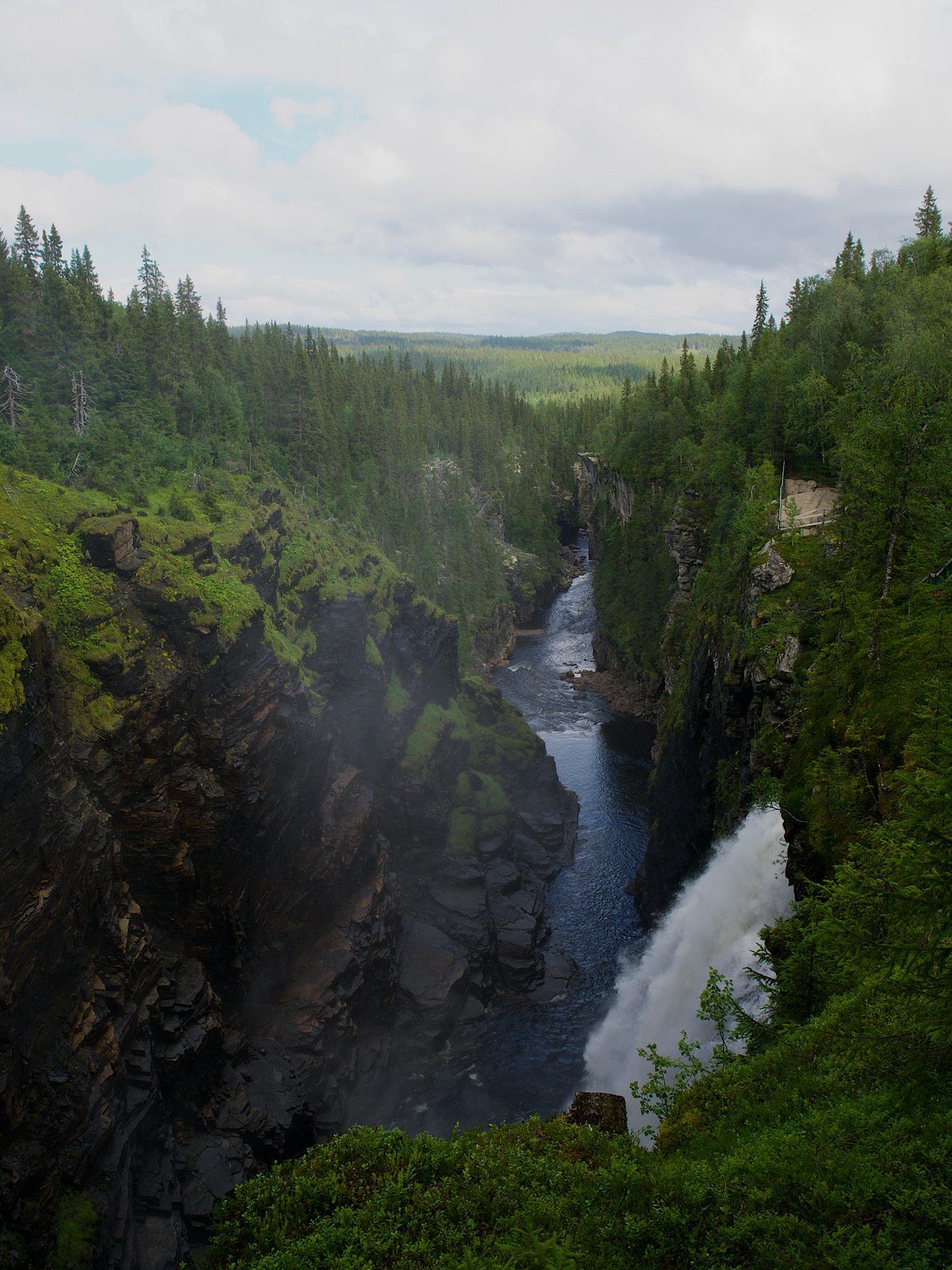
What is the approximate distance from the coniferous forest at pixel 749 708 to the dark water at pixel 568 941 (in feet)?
29.1

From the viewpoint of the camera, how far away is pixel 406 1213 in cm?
1566

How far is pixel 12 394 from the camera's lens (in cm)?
4484

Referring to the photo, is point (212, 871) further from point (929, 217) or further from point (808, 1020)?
point (929, 217)

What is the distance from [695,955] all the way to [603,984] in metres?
13.9

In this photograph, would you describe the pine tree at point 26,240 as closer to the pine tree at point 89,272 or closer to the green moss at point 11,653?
A: the pine tree at point 89,272

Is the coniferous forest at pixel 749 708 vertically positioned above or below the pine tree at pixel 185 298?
below

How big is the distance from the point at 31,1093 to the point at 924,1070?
25011mm

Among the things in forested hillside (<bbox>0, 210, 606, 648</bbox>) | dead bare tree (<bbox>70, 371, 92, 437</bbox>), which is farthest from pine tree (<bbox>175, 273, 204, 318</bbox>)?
dead bare tree (<bbox>70, 371, 92, 437</bbox>)

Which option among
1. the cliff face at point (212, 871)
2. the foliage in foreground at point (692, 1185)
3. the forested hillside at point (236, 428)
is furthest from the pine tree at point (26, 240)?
the foliage in foreground at point (692, 1185)

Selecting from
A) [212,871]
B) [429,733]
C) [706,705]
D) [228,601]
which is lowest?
[429,733]

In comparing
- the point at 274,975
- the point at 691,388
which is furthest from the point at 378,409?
the point at 274,975

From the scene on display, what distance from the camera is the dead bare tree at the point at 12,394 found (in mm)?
44688

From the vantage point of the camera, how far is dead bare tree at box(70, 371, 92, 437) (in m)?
50.7

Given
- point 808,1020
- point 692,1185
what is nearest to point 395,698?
point 808,1020
